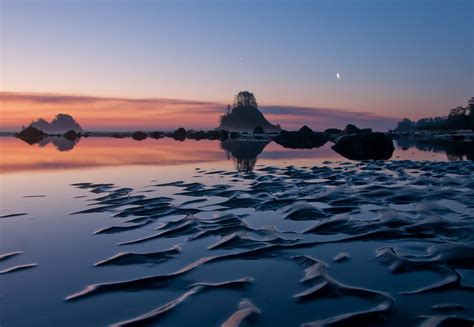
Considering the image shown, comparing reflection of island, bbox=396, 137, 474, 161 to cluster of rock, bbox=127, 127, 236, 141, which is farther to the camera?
cluster of rock, bbox=127, 127, 236, 141

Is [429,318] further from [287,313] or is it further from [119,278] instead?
[119,278]

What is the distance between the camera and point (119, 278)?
489cm

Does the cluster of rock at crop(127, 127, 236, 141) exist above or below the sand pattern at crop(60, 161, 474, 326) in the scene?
below

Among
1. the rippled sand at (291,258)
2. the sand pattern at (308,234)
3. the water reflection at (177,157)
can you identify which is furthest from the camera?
the water reflection at (177,157)

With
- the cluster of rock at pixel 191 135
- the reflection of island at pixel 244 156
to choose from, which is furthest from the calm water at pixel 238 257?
the cluster of rock at pixel 191 135

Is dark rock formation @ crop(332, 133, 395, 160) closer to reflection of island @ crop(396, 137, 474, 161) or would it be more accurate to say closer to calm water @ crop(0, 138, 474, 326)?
reflection of island @ crop(396, 137, 474, 161)

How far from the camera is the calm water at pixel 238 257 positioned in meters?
3.96

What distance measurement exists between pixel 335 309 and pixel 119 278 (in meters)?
2.58

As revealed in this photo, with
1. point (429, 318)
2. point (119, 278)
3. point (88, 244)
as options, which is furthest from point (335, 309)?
point (88, 244)

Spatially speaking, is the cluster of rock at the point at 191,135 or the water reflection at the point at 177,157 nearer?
the water reflection at the point at 177,157

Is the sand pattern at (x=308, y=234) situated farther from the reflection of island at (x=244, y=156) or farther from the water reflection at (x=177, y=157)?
the water reflection at (x=177, y=157)

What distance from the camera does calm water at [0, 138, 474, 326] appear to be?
13.0 feet

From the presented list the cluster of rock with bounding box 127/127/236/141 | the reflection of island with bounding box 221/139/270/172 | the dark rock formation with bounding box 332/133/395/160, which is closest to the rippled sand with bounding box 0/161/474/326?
the reflection of island with bounding box 221/139/270/172

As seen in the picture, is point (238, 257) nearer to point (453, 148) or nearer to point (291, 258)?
point (291, 258)
